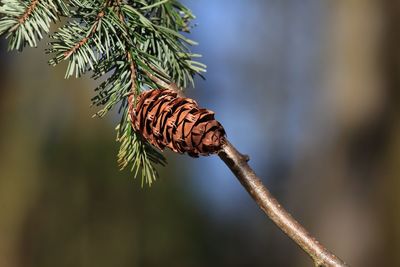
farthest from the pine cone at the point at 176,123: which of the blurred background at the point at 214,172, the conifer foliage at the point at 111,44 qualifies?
the blurred background at the point at 214,172

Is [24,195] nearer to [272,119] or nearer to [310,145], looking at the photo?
[310,145]

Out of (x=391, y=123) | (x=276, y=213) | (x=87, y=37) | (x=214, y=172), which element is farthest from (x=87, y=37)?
(x=214, y=172)

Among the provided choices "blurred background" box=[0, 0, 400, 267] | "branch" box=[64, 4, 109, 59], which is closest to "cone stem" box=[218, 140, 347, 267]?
"branch" box=[64, 4, 109, 59]

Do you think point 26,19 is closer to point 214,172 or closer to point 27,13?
point 27,13

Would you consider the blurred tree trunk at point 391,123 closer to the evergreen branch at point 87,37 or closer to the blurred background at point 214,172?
the blurred background at point 214,172

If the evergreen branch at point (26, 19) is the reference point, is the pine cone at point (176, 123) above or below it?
below

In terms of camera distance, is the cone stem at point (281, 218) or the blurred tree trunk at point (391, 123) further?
the blurred tree trunk at point (391, 123)

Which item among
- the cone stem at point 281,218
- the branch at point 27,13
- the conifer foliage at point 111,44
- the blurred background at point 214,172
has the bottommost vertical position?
the blurred background at point 214,172
